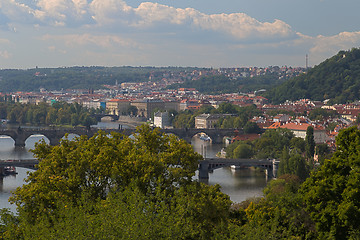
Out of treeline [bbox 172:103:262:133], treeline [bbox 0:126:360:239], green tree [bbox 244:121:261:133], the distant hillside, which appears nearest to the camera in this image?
treeline [bbox 0:126:360:239]

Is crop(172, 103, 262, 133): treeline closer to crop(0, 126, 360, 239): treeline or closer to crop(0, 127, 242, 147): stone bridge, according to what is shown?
crop(0, 127, 242, 147): stone bridge

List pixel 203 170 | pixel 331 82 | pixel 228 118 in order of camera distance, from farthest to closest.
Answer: pixel 331 82
pixel 228 118
pixel 203 170

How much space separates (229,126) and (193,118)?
12855 mm

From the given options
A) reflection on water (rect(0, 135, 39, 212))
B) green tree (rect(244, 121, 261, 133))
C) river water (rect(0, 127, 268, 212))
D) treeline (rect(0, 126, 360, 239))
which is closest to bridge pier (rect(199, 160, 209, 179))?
river water (rect(0, 127, 268, 212))

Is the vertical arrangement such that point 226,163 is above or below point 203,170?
above

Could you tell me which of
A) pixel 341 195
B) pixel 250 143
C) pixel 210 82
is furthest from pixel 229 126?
pixel 210 82

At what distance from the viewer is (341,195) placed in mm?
17125

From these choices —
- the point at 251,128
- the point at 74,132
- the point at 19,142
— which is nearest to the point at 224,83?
Answer: the point at 251,128

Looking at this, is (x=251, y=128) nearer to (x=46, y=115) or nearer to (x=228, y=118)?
(x=228, y=118)

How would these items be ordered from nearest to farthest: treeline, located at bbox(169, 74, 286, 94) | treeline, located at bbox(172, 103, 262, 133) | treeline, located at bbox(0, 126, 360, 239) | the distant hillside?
treeline, located at bbox(0, 126, 360, 239) < treeline, located at bbox(172, 103, 262, 133) < the distant hillside < treeline, located at bbox(169, 74, 286, 94)

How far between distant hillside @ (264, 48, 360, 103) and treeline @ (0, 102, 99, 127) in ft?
108

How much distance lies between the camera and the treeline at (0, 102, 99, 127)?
275 ft

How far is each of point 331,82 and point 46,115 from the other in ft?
134

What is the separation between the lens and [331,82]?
343ft
